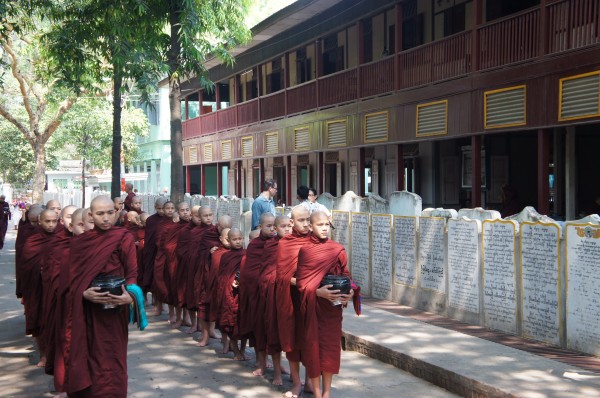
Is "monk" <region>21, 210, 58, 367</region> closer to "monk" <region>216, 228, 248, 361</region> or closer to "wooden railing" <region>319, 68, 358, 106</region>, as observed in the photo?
"monk" <region>216, 228, 248, 361</region>

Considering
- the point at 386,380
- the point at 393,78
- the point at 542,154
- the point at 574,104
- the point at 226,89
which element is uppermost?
the point at 226,89

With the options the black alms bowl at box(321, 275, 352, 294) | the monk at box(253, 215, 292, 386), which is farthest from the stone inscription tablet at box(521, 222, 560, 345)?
the black alms bowl at box(321, 275, 352, 294)

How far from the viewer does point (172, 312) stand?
1032 centimetres

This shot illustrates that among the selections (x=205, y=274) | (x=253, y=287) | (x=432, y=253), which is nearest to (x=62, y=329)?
(x=253, y=287)

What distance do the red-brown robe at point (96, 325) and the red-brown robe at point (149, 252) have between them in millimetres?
5259

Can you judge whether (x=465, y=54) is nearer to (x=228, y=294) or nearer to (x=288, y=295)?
(x=228, y=294)

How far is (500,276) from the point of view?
8.53 meters

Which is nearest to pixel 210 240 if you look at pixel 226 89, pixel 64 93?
pixel 64 93

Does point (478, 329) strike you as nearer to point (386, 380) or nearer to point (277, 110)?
point (386, 380)

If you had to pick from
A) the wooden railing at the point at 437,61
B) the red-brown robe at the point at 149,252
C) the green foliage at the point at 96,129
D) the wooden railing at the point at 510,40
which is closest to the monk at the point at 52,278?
the red-brown robe at the point at 149,252

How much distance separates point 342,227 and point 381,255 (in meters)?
1.50

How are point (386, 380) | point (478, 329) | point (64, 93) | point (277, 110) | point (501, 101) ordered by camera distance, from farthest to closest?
point (64, 93) < point (277, 110) < point (501, 101) < point (478, 329) < point (386, 380)

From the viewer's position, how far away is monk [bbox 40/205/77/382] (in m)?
6.30

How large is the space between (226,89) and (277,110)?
33.0ft
